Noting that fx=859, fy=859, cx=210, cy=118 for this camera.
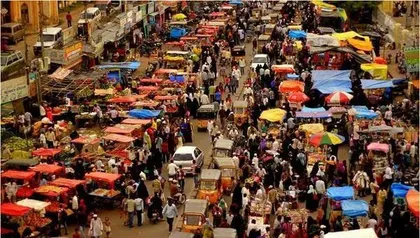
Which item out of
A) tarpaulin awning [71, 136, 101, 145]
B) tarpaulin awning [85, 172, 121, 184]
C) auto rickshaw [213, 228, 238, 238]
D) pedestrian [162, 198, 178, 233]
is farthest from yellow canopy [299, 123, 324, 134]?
auto rickshaw [213, 228, 238, 238]

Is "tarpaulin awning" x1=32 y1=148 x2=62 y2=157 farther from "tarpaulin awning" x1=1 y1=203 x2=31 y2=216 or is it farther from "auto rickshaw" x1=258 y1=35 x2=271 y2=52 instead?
"auto rickshaw" x1=258 y1=35 x2=271 y2=52

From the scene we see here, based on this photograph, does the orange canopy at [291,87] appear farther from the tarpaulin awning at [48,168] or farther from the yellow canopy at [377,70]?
the tarpaulin awning at [48,168]

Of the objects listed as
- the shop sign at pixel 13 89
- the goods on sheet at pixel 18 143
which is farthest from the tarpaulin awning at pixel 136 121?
the shop sign at pixel 13 89

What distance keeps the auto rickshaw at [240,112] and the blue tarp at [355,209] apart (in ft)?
32.7

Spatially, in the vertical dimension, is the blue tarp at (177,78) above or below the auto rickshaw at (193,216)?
below

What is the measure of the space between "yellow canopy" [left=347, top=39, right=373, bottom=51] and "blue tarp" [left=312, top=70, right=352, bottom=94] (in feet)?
15.7

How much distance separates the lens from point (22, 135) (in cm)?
3080

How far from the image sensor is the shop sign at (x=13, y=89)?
105 feet

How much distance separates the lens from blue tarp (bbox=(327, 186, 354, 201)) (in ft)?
74.6

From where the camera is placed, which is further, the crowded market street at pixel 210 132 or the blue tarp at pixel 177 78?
the blue tarp at pixel 177 78

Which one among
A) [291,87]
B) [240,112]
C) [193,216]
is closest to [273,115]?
[240,112]

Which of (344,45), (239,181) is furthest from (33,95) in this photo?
(344,45)

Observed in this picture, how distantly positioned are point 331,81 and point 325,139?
306 inches

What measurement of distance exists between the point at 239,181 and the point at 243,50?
20.4 metres
